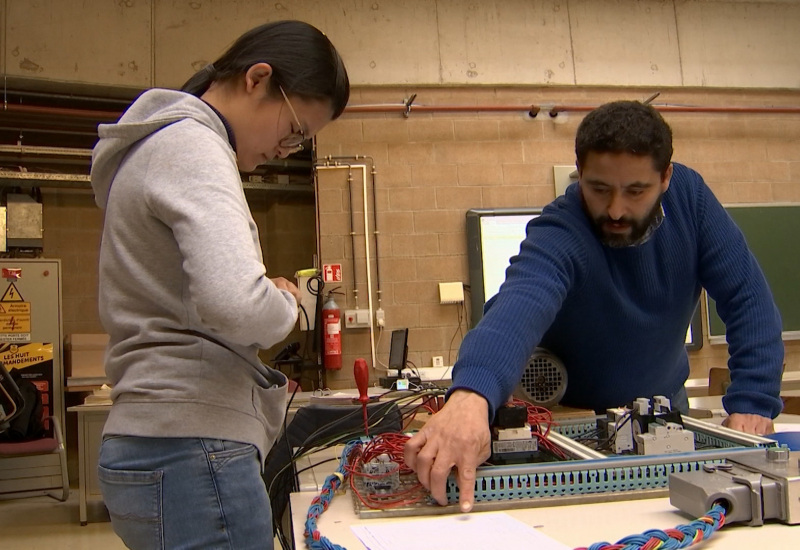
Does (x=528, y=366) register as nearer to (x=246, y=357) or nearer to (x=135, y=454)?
(x=246, y=357)

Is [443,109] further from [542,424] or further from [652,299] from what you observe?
[542,424]

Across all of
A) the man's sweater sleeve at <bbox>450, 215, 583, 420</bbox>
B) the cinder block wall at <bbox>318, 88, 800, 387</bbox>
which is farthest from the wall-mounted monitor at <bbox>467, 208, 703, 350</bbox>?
the man's sweater sleeve at <bbox>450, 215, 583, 420</bbox>

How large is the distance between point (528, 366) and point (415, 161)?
10.9 feet

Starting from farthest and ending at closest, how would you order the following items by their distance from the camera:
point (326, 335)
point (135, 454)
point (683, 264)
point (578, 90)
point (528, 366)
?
point (578, 90)
point (326, 335)
point (683, 264)
point (528, 366)
point (135, 454)

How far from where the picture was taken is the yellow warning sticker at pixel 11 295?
4402mm

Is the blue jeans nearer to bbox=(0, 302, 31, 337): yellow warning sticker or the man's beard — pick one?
the man's beard

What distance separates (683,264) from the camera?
150cm

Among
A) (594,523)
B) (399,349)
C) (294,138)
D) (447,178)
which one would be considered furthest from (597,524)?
(447,178)

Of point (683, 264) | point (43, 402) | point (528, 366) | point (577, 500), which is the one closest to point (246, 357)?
point (577, 500)

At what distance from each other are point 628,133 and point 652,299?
0.38 metres

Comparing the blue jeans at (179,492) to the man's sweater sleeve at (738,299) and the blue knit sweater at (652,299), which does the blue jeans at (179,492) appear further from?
the man's sweater sleeve at (738,299)

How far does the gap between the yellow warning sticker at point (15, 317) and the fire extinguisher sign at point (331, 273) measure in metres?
2.00

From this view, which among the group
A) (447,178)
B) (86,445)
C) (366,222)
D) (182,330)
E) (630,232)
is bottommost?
(86,445)

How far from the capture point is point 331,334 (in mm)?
4305
